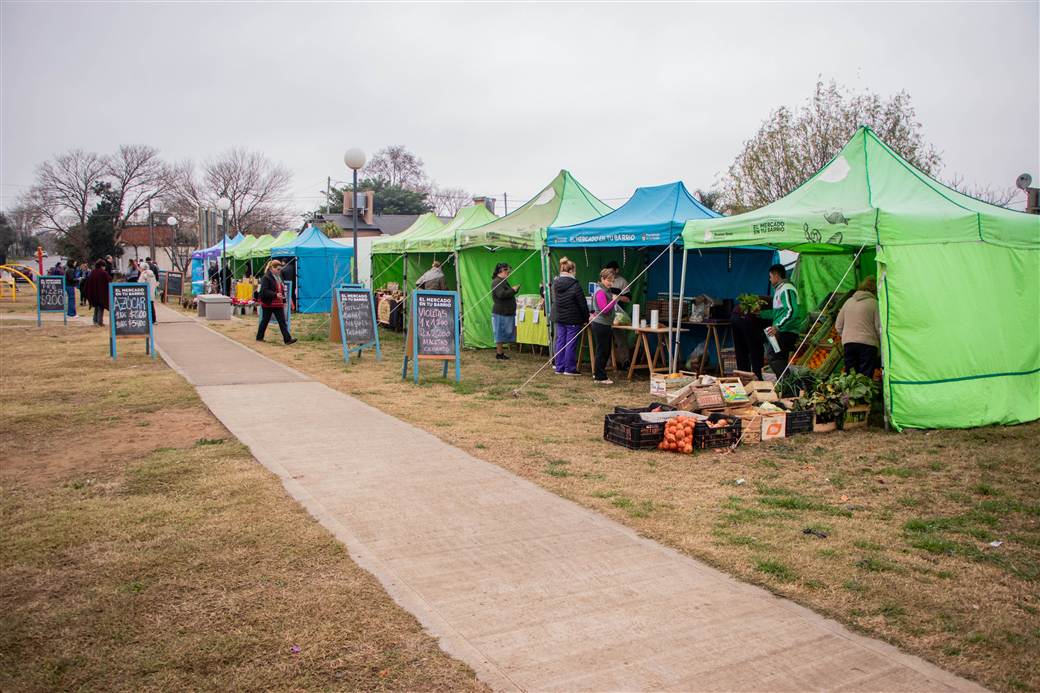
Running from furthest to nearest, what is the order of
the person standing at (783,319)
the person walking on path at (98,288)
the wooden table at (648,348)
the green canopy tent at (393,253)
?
1. the person walking on path at (98,288)
2. the green canopy tent at (393,253)
3. the wooden table at (648,348)
4. the person standing at (783,319)

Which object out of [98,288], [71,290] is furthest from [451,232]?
[71,290]

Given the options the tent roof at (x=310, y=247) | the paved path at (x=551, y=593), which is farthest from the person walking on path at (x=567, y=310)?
the tent roof at (x=310, y=247)

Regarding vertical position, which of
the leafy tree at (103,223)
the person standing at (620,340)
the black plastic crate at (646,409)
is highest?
the leafy tree at (103,223)

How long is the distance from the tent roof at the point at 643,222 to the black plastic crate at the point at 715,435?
4.06 m

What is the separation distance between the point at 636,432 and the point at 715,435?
0.79 m

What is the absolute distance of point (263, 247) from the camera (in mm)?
31609

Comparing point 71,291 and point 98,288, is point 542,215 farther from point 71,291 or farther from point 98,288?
point 71,291

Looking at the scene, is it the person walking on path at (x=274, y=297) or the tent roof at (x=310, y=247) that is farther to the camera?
the tent roof at (x=310, y=247)

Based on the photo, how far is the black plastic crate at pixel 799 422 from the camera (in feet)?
27.5

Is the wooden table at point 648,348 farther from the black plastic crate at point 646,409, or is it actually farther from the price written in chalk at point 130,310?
the price written in chalk at point 130,310

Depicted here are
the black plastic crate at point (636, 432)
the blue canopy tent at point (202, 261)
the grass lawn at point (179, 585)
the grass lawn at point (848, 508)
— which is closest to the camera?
the grass lawn at point (179, 585)

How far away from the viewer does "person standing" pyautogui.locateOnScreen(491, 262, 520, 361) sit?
15.0 metres

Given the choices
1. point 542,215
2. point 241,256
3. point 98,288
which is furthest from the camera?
point 241,256

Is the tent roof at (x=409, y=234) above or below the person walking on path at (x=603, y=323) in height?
above
